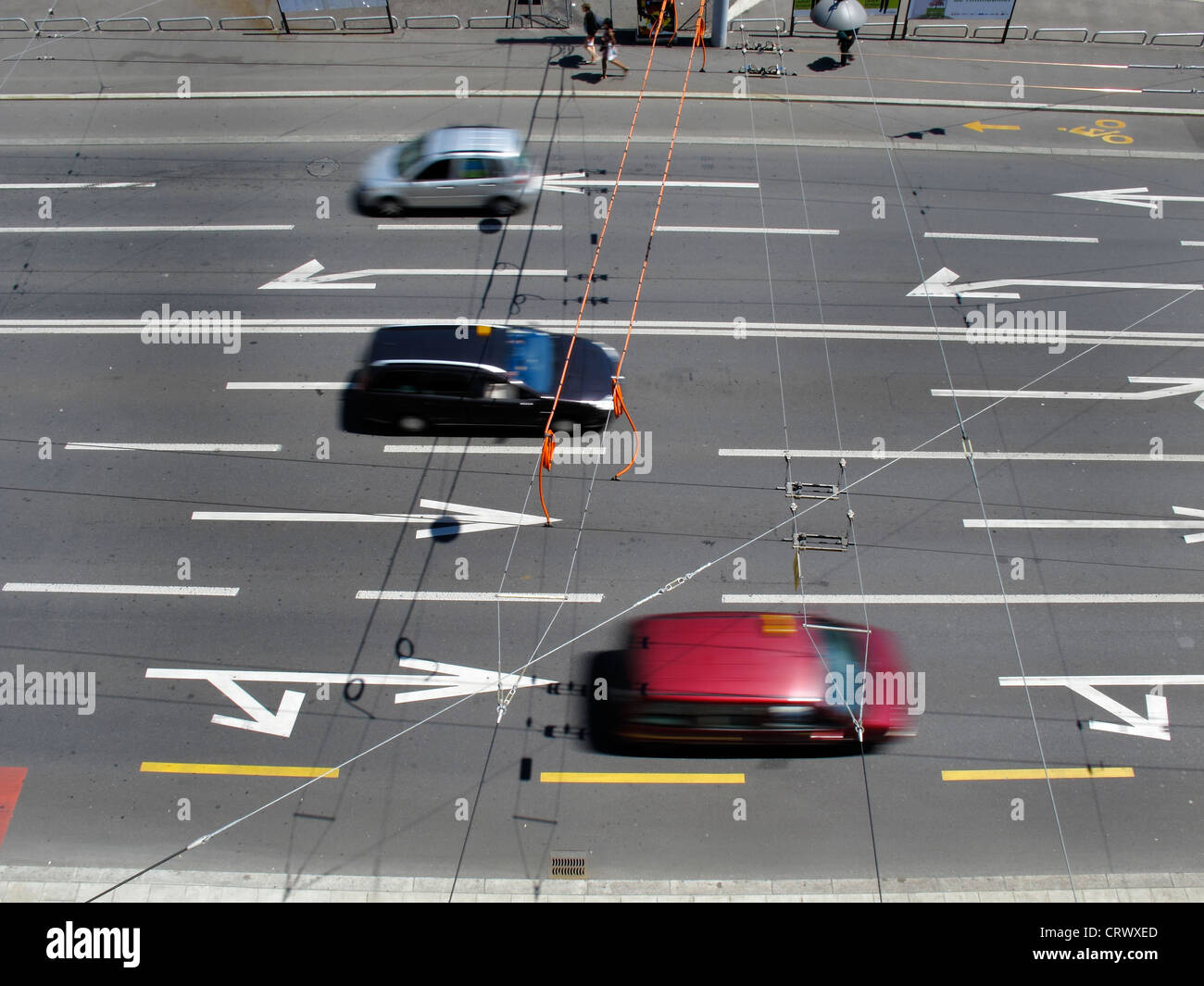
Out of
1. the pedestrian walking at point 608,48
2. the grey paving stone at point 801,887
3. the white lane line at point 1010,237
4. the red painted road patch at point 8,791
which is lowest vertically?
the grey paving stone at point 801,887

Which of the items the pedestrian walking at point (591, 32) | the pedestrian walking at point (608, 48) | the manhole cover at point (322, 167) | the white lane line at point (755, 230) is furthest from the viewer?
the pedestrian walking at point (591, 32)

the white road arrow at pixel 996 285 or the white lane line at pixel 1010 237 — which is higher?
the white lane line at pixel 1010 237

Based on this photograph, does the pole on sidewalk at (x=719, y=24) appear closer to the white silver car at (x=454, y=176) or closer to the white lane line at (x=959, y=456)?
the white silver car at (x=454, y=176)

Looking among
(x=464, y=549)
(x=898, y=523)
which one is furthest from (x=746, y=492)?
(x=464, y=549)

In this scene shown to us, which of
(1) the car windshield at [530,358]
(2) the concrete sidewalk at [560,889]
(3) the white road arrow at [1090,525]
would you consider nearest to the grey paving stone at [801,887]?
(2) the concrete sidewalk at [560,889]

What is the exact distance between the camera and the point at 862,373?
647 inches

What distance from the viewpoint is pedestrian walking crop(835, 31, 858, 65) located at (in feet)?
74.2

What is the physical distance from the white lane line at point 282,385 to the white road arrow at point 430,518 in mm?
2979

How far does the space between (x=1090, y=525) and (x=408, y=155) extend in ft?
55.2

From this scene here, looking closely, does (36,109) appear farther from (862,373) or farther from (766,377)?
(862,373)

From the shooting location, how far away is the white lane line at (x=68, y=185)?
19922 millimetres

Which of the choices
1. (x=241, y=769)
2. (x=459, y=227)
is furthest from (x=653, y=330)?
(x=241, y=769)

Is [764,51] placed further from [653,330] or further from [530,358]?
[530,358]

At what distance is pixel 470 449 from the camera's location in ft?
50.6
